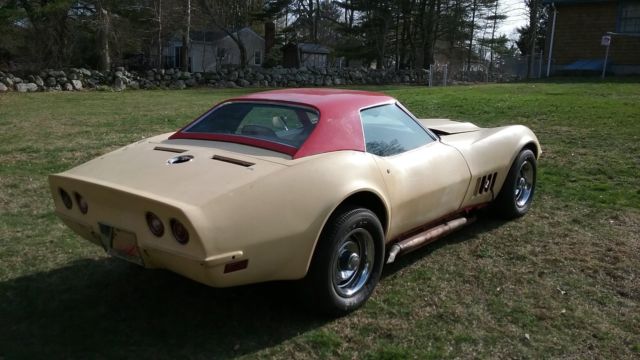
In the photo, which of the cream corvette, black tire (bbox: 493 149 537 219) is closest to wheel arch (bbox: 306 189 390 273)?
the cream corvette

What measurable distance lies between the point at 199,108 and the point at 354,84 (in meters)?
17.8

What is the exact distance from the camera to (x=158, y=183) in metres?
3.00

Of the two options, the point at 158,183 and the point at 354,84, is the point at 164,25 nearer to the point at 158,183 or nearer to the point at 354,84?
the point at 354,84

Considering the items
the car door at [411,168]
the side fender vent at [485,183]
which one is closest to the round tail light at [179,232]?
the car door at [411,168]

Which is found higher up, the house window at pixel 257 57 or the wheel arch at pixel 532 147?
the house window at pixel 257 57

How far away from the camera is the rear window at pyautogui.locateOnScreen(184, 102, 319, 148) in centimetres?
356

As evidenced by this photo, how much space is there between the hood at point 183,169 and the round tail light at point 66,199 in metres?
0.12

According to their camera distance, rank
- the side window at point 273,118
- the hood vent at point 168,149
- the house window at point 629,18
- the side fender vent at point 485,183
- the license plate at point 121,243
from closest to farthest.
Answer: the license plate at point 121,243, the hood vent at point 168,149, the side window at point 273,118, the side fender vent at point 485,183, the house window at point 629,18

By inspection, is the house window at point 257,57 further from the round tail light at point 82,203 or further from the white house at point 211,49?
the round tail light at point 82,203

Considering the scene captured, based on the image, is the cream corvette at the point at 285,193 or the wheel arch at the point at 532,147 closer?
the cream corvette at the point at 285,193

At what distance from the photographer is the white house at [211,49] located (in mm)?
42156

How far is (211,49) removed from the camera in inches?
1708

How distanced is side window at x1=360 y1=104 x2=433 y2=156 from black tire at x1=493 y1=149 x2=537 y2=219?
3.68 feet

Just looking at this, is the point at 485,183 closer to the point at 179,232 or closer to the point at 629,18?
the point at 179,232
